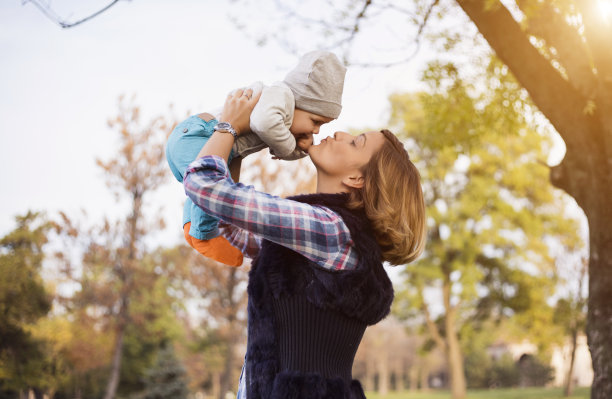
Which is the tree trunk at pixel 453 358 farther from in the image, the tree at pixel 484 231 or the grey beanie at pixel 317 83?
the grey beanie at pixel 317 83

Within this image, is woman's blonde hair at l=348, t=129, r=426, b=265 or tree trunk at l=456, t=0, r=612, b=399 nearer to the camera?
woman's blonde hair at l=348, t=129, r=426, b=265

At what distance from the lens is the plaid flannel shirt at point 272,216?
172 cm

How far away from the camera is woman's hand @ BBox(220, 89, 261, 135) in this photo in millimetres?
1973

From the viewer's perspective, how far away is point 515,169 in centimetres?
2098

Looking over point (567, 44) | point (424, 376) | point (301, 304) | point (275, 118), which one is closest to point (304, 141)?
point (275, 118)

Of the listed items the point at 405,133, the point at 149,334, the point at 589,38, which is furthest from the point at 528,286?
the point at 589,38

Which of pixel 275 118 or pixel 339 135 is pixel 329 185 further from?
pixel 275 118

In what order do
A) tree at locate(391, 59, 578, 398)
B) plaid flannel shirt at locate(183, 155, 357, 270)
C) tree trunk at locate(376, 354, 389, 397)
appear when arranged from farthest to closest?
tree trunk at locate(376, 354, 389, 397) → tree at locate(391, 59, 578, 398) → plaid flannel shirt at locate(183, 155, 357, 270)

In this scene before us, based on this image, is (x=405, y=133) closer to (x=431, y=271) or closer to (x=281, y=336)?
(x=431, y=271)

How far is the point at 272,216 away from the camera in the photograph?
1779 mm

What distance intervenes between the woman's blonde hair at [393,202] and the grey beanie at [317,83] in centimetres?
27

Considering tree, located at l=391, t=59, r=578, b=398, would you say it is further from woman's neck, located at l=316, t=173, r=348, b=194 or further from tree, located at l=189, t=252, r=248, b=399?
woman's neck, located at l=316, t=173, r=348, b=194

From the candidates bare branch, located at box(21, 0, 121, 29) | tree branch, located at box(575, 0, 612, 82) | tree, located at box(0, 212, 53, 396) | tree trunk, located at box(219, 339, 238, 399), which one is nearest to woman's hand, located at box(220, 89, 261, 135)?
bare branch, located at box(21, 0, 121, 29)

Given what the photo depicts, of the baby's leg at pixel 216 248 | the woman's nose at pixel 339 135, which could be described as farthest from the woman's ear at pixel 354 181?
the baby's leg at pixel 216 248
